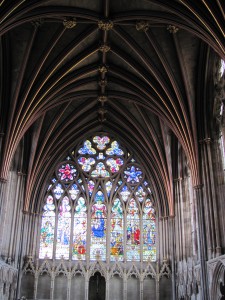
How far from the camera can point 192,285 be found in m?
22.0

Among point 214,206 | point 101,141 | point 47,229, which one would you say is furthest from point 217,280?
point 101,141

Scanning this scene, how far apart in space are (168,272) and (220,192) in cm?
822

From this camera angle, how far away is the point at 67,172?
2923cm

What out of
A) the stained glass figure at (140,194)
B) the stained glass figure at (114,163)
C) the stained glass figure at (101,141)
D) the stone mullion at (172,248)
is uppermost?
the stained glass figure at (101,141)

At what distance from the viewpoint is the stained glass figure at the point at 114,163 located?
2947 cm

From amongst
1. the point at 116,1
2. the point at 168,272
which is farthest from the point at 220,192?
the point at 116,1

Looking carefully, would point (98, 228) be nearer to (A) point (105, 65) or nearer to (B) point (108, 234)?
(B) point (108, 234)

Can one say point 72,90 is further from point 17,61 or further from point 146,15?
point 146,15

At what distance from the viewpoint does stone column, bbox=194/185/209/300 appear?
1930 cm

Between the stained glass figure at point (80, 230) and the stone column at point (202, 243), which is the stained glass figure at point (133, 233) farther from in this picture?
the stone column at point (202, 243)

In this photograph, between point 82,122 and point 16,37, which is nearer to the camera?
point 16,37

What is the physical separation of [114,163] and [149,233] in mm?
5457

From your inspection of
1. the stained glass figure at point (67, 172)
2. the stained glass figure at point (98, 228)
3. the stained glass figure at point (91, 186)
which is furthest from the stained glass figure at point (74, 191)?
the stained glass figure at point (98, 228)

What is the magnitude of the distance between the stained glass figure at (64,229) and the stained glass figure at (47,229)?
17.3 inches
